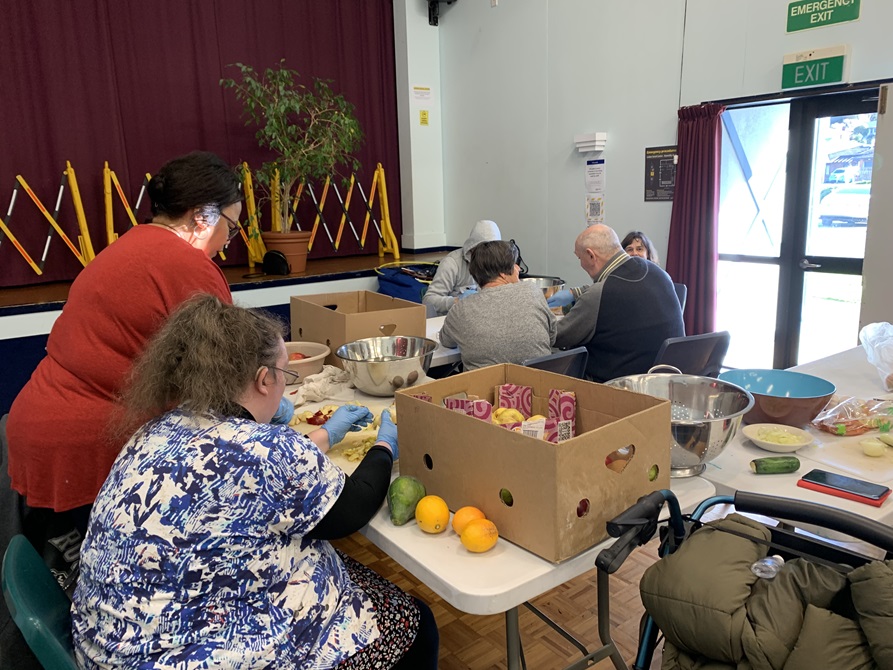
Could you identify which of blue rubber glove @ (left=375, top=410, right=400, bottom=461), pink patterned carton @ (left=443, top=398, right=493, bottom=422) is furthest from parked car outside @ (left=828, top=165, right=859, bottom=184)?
blue rubber glove @ (left=375, top=410, right=400, bottom=461)

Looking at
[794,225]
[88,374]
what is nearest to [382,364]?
[88,374]

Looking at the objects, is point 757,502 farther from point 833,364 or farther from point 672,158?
point 672,158

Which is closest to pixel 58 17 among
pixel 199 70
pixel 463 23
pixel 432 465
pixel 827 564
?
pixel 199 70

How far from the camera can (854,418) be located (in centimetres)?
174

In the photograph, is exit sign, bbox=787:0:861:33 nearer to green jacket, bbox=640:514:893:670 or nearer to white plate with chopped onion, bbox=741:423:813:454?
white plate with chopped onion, bbox=741:423:813:454

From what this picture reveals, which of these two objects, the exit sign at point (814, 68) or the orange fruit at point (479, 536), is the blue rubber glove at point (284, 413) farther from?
the exit sign at point (814, 68)

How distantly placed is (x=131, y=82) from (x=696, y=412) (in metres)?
5.06

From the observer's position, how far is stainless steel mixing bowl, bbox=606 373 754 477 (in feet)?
4.65

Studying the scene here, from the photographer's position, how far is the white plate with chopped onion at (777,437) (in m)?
1.58

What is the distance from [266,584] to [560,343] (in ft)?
5.96

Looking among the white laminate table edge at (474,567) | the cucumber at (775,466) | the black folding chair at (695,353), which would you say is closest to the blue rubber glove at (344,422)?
the white laminate table edge at (474,567)

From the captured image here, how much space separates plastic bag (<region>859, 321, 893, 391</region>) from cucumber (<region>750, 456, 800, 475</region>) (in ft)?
2.84

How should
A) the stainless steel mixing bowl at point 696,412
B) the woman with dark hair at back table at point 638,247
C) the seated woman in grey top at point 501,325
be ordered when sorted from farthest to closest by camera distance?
the woman with dark hair at back table at point 638,247 → the seated woman in grey top at point 501,325 → the stainless steel mixing bowl at point 696,412

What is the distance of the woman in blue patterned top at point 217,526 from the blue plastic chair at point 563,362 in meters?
0.95
